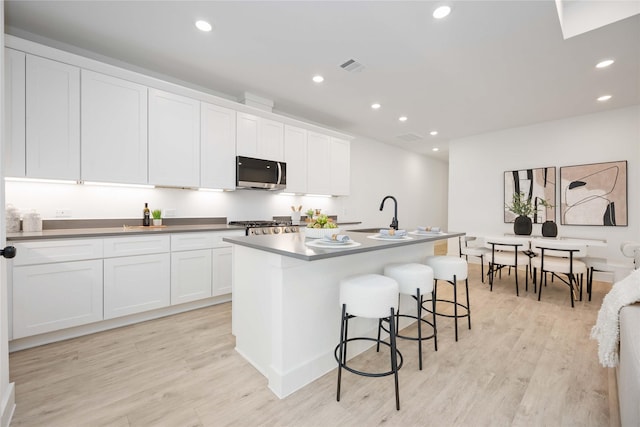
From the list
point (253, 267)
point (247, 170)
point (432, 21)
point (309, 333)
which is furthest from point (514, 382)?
point (247, 170)

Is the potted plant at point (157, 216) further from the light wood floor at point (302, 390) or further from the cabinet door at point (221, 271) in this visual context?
the light wood floor at point (302, 390)

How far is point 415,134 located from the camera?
19.3ft

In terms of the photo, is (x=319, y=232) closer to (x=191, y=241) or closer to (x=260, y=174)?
(x=191, y=241)

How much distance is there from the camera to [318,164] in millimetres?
4695

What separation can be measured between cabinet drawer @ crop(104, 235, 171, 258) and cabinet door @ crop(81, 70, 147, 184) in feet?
2.10

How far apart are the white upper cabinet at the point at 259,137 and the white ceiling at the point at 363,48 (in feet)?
1.31

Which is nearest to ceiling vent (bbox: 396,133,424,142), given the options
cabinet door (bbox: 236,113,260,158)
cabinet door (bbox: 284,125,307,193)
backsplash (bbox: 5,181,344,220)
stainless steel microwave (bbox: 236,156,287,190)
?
cabinet door (bbox: 284,125,307,193)

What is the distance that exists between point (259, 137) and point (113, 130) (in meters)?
1.66

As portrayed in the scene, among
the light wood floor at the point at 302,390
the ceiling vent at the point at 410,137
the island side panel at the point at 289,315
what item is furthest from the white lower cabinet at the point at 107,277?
the ceiling vent at the point at 410,137

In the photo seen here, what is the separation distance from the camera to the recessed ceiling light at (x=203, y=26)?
2384 millimetres

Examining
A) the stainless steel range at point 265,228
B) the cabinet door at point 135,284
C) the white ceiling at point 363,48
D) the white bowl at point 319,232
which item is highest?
the white ceiling at point 363,48

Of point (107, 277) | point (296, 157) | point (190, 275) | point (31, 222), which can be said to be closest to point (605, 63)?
point (296, 157)

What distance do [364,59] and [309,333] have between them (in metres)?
2.79

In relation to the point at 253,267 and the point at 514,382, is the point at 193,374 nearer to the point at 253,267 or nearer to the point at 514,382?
the point at 253,267
